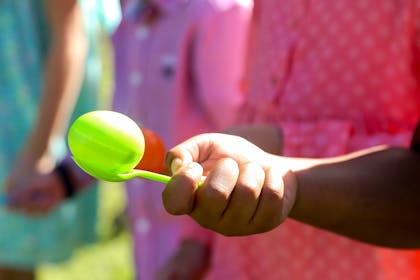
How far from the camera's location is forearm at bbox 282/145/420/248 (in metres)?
0.87

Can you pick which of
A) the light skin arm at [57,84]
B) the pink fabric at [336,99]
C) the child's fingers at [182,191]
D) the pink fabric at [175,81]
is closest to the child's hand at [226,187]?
the child's fingers at [182,191]

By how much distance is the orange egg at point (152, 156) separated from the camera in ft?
2.65

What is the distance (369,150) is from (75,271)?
76.8 inches

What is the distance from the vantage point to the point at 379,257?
41.6 inches

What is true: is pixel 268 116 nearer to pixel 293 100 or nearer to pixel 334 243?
pixel 293 100

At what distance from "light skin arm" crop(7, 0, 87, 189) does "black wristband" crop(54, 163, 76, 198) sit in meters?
0.04

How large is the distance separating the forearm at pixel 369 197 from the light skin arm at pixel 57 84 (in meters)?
0.92

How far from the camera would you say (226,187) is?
2.31 feet

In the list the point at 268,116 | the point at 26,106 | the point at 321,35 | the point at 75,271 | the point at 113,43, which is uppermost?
the point at 321,35

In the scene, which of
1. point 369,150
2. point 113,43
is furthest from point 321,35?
point 113,43

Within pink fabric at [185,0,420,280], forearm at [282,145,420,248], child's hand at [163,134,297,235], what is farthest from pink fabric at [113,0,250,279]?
child's hand at [163,134,297,235]

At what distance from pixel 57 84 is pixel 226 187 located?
1138 millimetres

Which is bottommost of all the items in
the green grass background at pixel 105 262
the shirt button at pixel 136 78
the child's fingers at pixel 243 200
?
the green grass background at pixel 105 262

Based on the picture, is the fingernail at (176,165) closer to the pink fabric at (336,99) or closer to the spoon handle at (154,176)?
the spoon handle at (154,176)
